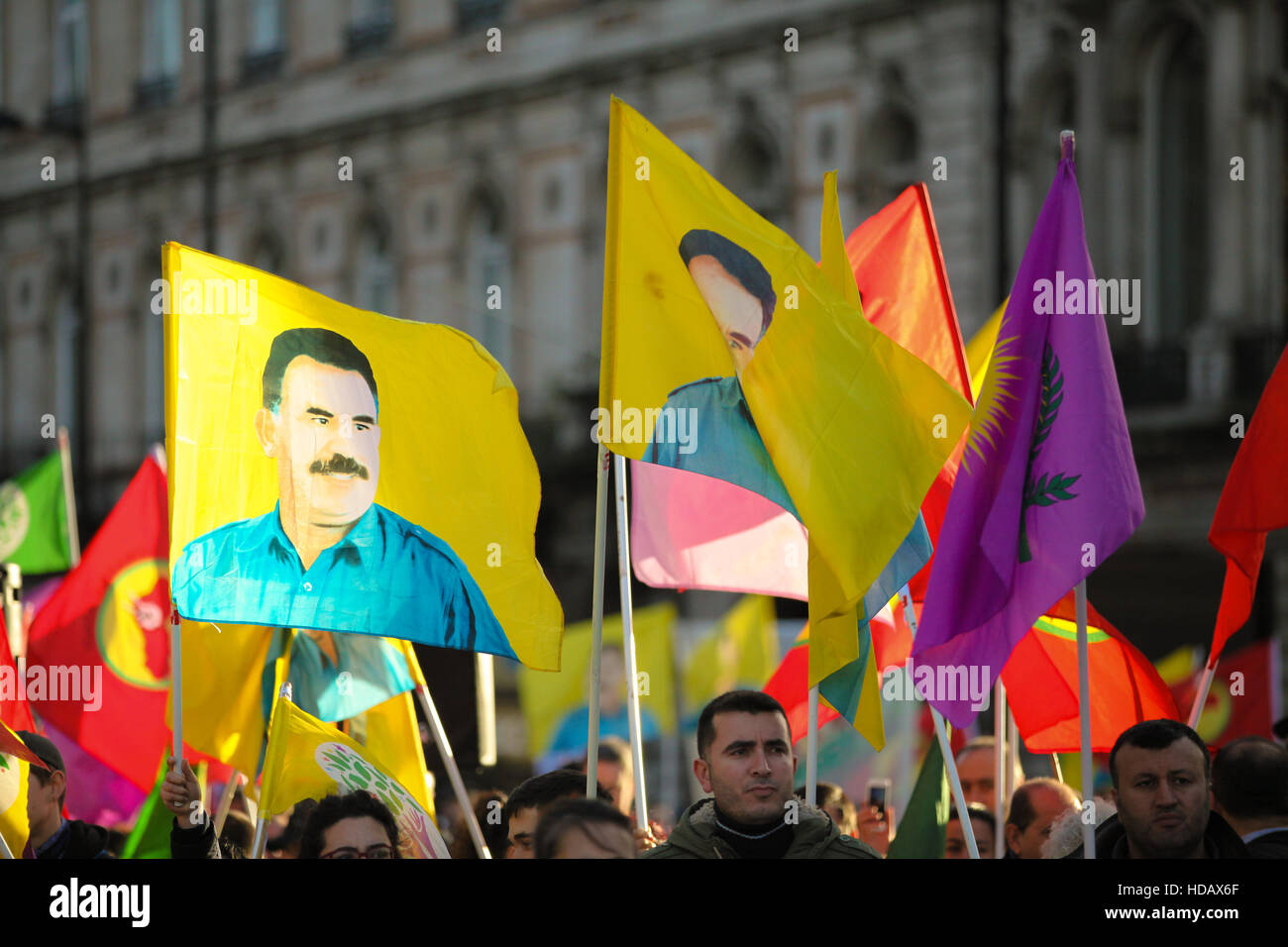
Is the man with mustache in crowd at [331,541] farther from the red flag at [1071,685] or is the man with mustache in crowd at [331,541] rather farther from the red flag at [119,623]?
the red flag at [119,623]

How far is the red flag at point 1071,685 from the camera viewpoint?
276 inches

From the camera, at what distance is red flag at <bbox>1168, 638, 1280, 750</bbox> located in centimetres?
1116

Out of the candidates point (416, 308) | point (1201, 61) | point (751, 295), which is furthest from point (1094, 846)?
point (416, 308)

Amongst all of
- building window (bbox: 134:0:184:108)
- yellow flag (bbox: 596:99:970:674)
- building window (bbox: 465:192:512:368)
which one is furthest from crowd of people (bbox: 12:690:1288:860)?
building window (bbox: 134:0:184:108)

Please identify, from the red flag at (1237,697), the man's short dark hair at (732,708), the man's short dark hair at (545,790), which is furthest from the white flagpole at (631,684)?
the red flag at (1237,697)

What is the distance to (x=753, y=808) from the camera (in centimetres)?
477

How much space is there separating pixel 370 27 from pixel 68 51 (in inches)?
296

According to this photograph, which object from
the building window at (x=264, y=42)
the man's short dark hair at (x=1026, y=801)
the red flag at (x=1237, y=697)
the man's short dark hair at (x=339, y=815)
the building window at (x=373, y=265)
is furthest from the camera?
the building window at (x=264, y=42)

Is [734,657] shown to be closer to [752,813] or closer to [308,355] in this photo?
[308,355]

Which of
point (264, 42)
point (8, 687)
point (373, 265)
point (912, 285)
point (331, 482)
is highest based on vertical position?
point (264, 42)

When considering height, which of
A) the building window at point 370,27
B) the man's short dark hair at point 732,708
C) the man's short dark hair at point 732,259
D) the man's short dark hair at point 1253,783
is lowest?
the man's short dark hair at point 1253,783

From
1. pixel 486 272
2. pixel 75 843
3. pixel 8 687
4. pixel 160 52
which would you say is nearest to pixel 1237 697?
pixel 8 687

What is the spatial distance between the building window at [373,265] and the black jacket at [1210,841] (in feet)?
72.7

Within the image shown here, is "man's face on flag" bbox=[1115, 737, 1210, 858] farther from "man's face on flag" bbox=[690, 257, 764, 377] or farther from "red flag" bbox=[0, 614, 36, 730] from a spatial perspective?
"red flag" bbox=[0, 614, 36, 730]
